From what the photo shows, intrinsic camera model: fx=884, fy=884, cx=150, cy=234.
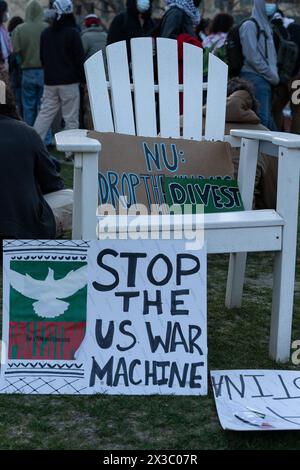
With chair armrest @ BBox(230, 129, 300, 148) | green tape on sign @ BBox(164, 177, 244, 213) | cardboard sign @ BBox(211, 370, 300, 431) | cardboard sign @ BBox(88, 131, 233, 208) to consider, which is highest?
chair armrest @ BBox(230, 129, 300, 148)

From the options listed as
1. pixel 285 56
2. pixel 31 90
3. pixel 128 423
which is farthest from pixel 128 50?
pixel 128 423

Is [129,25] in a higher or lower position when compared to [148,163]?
higher

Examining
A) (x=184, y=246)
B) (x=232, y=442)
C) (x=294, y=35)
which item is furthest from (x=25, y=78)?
(x=232, y=442)

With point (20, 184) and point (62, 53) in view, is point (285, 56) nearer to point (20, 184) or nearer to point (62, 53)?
point (62, 53)

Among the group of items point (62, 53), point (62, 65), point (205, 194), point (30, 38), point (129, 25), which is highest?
point (129, 25)

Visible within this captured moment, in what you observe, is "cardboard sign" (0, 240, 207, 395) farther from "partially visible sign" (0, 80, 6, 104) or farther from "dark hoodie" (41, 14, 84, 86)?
"dark hoodie" (41, 14, 84, 86)

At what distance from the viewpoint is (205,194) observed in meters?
3.98

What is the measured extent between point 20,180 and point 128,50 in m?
4.65

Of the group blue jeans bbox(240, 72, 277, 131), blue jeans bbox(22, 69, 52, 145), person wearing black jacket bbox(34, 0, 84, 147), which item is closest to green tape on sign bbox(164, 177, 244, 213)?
blue jeans bbox(240, 72, 277, 131)

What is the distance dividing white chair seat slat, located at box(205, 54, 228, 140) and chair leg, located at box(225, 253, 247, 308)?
608mm

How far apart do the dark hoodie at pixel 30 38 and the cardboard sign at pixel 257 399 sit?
747cm

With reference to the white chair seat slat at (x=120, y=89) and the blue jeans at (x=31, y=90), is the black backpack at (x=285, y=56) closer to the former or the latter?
the blue jeans at (x=31, y=90)

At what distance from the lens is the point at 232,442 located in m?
2.76

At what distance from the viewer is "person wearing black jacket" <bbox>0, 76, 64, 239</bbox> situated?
3.76m
